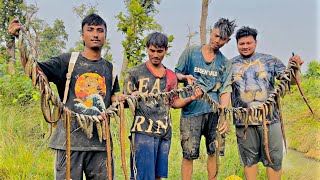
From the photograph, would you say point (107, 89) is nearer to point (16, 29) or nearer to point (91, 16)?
point (91, 16)

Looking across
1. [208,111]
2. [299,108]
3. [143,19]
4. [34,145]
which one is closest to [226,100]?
[208,111]

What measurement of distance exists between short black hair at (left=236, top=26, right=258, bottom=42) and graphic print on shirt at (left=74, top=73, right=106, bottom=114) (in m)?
1.53

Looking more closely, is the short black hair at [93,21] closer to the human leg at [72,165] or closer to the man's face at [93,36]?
the man's face at [93,36]

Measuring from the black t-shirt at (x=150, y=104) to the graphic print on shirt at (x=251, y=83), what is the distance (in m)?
0.74

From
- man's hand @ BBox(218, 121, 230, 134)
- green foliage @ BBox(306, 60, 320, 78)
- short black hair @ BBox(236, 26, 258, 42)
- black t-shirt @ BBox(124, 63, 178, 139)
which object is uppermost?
green foliage @ BBox(306, 60, 320, 78)

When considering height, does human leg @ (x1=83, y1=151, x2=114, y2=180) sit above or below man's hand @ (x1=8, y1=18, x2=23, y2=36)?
below

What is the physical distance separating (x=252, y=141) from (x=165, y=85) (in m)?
1.09

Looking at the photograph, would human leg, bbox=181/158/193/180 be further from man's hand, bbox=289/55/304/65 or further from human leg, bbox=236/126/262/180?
man's hand, bbox=289/55/304/65

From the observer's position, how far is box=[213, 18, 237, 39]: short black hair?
3.19m

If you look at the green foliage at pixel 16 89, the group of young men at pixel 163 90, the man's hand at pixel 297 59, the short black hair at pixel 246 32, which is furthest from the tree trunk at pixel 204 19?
the man's hand at pixel 297 59

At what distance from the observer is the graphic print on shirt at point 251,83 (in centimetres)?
338

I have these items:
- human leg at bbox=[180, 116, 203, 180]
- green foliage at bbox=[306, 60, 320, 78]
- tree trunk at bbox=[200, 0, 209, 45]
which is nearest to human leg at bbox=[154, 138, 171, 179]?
human leg at bbox=[180, 116, 203, 180]

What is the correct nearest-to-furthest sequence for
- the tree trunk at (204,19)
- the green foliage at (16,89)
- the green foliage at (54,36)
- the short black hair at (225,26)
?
1. the short black hair at (225,26)
2. the green foliage at (16,89)
3. the tree trunk at (204,19)
4. the green foliage at (54,36)

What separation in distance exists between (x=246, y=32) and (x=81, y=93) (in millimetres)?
1718
